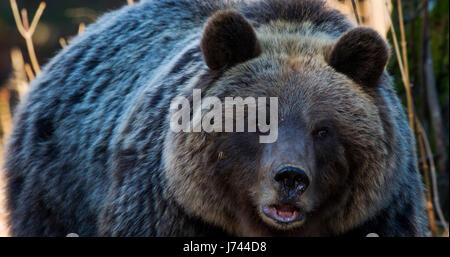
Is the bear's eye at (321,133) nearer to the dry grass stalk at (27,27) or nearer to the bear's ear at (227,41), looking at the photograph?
the bear's ear at (227,41)

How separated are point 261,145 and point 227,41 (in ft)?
2.53

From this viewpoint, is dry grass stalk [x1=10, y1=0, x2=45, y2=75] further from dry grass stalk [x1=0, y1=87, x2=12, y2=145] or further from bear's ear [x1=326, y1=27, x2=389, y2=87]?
bear's ear [x1=326, y1=27, x2=389, y2=87]

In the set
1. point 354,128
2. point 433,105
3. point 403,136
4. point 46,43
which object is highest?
point 354,128

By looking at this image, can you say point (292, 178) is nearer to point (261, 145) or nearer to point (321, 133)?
point (261, 145)

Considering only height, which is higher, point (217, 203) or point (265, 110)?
point (265, 110)

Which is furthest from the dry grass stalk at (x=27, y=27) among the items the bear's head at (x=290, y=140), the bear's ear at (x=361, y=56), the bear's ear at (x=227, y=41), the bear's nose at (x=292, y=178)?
the bear's nose at (x=292, y=178)

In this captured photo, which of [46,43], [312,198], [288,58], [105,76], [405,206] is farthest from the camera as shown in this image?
[46,43]

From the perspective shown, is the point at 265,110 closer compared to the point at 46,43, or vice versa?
the point at 265,110

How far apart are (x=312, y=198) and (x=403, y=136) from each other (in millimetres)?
1122

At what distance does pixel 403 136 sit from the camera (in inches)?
209

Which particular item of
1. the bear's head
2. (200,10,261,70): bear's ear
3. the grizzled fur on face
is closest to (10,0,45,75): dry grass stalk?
the grizzled fur on face

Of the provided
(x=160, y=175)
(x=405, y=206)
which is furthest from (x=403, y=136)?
(x=160, y=175)

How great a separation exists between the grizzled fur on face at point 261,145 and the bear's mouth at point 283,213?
2cm
